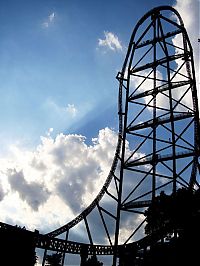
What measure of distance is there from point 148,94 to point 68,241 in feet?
40.2

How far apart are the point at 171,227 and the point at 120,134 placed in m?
9.94

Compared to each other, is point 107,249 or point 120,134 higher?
point 120,134

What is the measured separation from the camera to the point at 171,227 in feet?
64.4

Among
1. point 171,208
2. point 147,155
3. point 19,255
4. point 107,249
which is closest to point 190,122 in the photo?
point 147,155

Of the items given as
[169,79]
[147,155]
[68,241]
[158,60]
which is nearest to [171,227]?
[147,155]

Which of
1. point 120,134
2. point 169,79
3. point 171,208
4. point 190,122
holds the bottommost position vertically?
point 171,208

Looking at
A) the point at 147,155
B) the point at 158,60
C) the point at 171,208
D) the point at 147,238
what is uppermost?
the point at 158,60

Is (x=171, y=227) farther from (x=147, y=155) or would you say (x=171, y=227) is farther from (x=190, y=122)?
(x=190, y=122)

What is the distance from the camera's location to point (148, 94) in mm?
22281

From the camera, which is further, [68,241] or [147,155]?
[68,241]

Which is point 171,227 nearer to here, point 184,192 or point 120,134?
point 184,192

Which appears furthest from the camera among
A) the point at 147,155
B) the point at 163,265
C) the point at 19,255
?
the point at 147,155

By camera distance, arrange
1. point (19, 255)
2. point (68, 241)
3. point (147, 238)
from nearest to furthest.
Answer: point (19, 255) < point (147, 238) < point (68, 241)

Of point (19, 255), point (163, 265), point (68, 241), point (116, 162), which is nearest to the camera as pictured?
point (163, 265)
